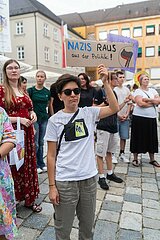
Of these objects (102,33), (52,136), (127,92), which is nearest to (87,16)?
(102,33)

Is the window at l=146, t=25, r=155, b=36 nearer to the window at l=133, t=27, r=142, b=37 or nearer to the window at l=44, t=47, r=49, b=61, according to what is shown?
the window at l=133, t=27, r=142, b=37

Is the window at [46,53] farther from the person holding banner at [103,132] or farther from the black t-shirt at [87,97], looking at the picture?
the person holding banner at [103,132]

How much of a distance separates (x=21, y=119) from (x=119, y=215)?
1623mm

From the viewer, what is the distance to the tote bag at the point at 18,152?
97.4 inches

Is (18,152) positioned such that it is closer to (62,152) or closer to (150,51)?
(62,152)

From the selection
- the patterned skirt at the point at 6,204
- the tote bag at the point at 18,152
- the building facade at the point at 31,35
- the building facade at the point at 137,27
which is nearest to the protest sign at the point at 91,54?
the tote bag at the point at 18,152

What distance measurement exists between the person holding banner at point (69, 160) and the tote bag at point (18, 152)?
77 centimetres

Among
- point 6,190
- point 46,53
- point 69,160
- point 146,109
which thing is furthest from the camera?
point 46,53

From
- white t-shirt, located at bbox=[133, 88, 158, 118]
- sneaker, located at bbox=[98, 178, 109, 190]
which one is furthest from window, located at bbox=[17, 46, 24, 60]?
sneaker, located at bbox=[98, 178, 109, 190]

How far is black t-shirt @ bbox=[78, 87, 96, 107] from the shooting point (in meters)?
3.91

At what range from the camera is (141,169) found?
177 inches

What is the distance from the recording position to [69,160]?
5.84ft

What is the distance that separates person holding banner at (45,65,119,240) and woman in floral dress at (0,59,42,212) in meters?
0.92

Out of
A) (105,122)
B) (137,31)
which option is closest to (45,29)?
(137,31)
